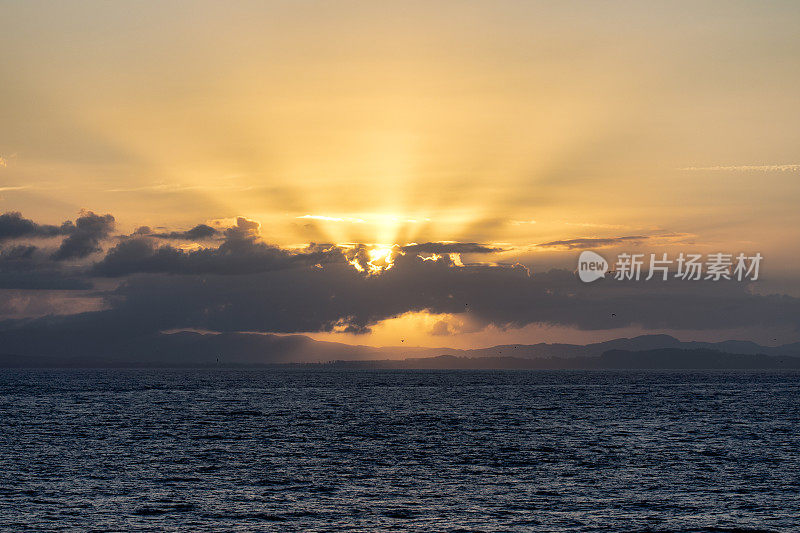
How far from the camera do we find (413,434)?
97688 mm

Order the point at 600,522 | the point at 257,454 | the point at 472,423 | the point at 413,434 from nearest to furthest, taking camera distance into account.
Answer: the point at 600,522
the point at 257,454
the point at 413,434
the point at 472,423

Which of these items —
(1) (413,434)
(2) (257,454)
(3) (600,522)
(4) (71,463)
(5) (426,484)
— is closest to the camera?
(3) (600,522)

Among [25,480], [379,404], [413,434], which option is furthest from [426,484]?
[379,404]

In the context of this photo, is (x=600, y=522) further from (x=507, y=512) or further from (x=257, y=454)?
(x=257, y=454)

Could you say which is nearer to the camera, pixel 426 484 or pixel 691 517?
pixel 691 517

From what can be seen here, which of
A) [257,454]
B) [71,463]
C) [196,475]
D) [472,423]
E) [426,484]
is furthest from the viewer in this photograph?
[472,423]

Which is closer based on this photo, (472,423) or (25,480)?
(25,480)

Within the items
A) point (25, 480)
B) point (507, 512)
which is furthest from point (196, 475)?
point (507, 512)

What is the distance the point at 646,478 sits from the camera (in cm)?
6303

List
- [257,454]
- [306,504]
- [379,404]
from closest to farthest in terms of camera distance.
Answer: [306,504], [257,454], [379,404]

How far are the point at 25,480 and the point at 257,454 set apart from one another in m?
22.3

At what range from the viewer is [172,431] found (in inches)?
3991

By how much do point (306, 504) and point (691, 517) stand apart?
82.0ft

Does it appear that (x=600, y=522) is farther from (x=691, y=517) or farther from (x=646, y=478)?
(x=646, y=478)
